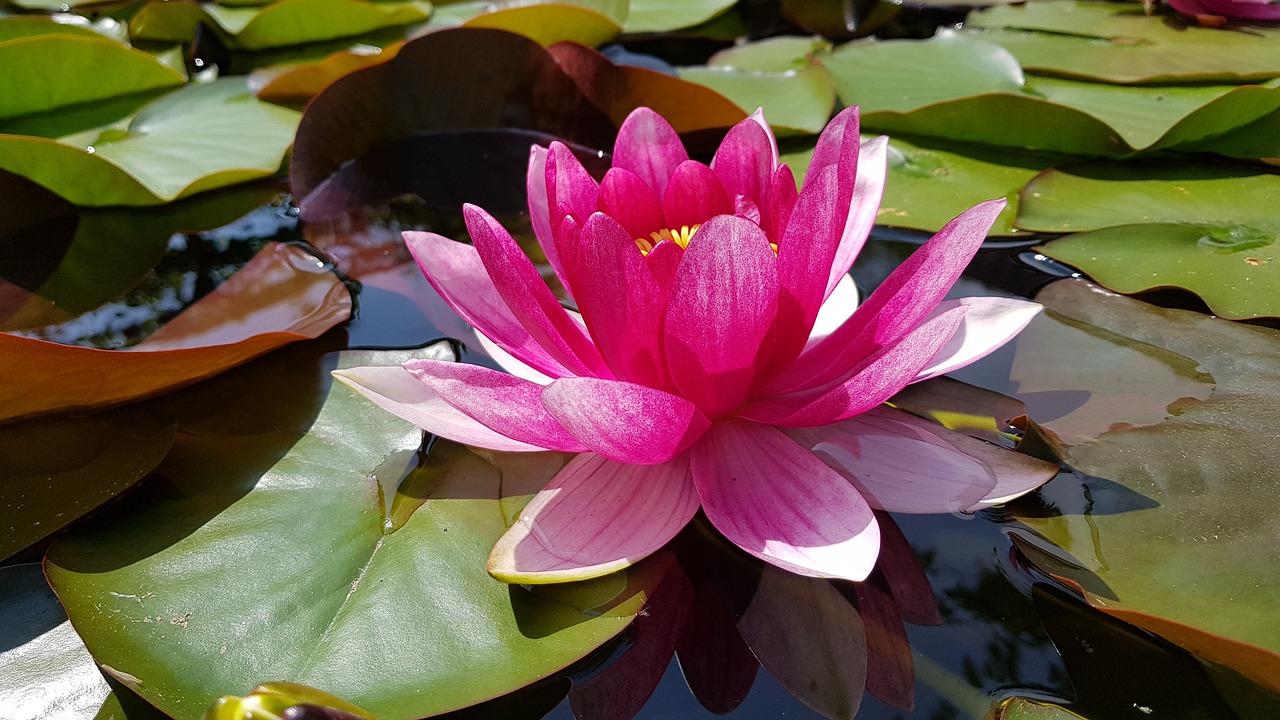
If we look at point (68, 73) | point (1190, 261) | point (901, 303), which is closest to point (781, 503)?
point (901, 303)

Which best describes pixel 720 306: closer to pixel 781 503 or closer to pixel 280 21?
pixel 781 503

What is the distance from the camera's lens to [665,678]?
0.82 m

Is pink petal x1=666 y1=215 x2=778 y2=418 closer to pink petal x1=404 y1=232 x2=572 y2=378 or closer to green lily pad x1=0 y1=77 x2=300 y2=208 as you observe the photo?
pink petal x1=404 y1=232 x2=572 y2=378

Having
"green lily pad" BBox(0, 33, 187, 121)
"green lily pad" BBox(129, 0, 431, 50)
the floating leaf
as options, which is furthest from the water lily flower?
"green lily pad" BBox(129, 0, 431, 50)

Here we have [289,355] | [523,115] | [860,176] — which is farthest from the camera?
[523,115]

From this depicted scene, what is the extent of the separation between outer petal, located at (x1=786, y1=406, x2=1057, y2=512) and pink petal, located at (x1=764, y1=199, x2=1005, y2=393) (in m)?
0.09

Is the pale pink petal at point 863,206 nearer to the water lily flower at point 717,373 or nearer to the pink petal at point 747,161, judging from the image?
the water lily flower at point 717,373

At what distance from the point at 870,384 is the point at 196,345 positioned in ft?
3.66

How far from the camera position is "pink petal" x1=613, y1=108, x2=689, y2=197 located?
1156 mm

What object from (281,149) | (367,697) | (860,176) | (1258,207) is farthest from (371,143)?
(1258,207)

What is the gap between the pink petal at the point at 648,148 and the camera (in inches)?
45.5

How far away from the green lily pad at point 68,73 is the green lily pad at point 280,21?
425 millimetres

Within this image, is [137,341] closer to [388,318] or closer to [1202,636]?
[388,318]

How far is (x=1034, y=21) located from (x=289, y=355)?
7.85ft
